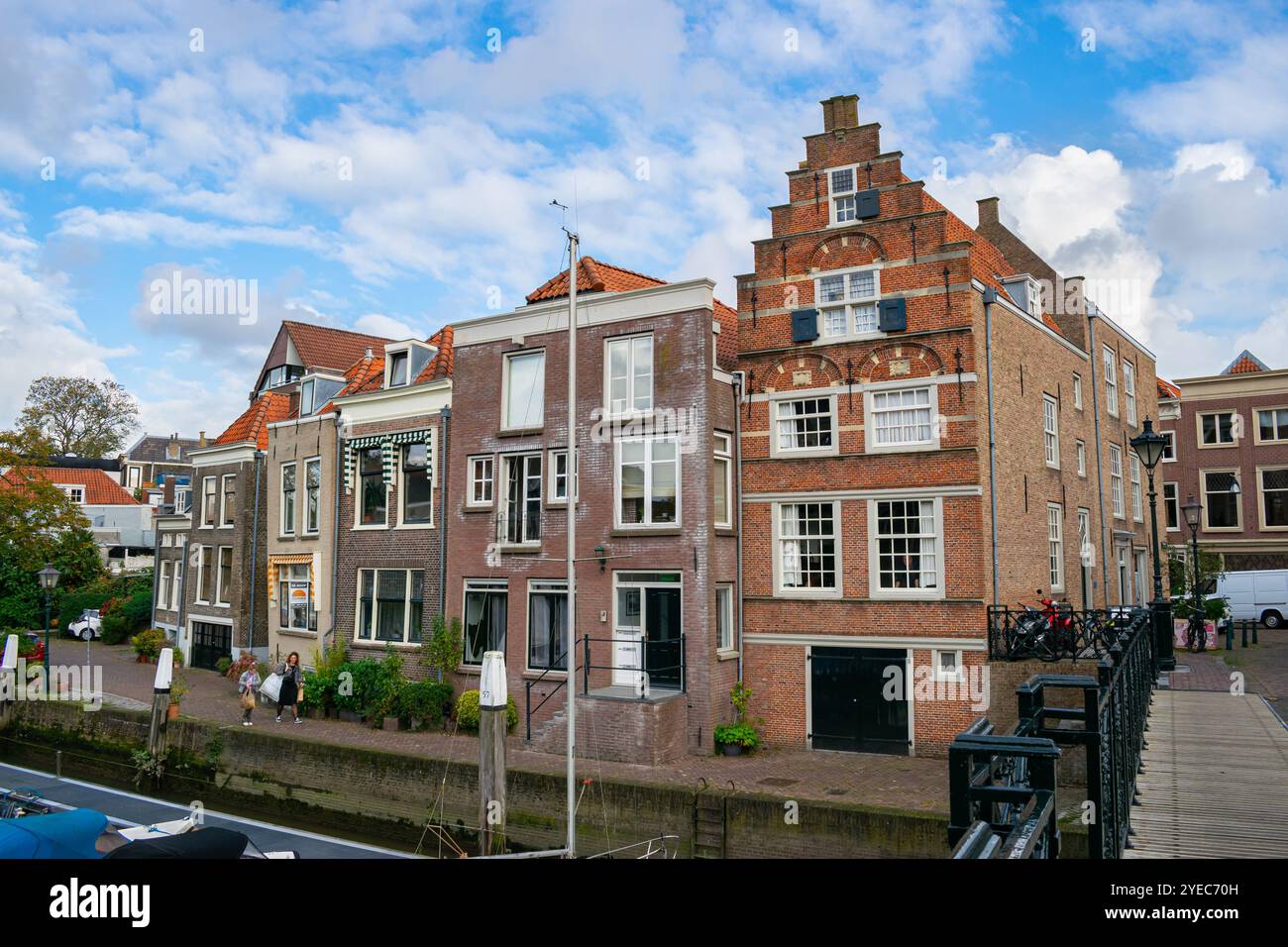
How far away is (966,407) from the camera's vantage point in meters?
19.7

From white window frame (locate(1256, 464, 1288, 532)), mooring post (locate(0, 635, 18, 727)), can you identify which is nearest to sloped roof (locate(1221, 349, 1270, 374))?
white window frame (locate(1256, 464, 1288, 532))

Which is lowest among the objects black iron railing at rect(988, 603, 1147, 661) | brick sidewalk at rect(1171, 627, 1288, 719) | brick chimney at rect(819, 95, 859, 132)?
brick sidewalk at rect(1171, 627, 1288, 719)

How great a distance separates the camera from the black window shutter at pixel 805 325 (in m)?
21.2

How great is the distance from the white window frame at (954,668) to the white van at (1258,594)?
21.5m

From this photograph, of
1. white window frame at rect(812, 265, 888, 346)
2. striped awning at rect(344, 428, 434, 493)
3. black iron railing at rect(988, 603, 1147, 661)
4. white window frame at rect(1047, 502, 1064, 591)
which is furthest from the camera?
striped awning at rect(344, 428, 434, 493)

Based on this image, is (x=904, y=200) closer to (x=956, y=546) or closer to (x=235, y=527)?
(x=956, y=546)

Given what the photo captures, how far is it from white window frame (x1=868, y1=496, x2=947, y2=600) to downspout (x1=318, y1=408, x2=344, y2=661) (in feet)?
50.6

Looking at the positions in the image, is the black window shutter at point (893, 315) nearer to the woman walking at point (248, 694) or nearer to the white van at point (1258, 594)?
the woman walking at point (248, 694)

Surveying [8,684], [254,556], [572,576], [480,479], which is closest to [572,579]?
[572,576]

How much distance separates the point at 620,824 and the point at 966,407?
1094 cm

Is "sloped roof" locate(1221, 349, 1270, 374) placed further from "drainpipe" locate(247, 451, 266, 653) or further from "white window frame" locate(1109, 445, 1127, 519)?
"drainpipe" locate(247, 451, 266, 653)

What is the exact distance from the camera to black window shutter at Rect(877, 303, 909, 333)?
20375 millimetres

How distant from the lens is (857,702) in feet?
65.9
